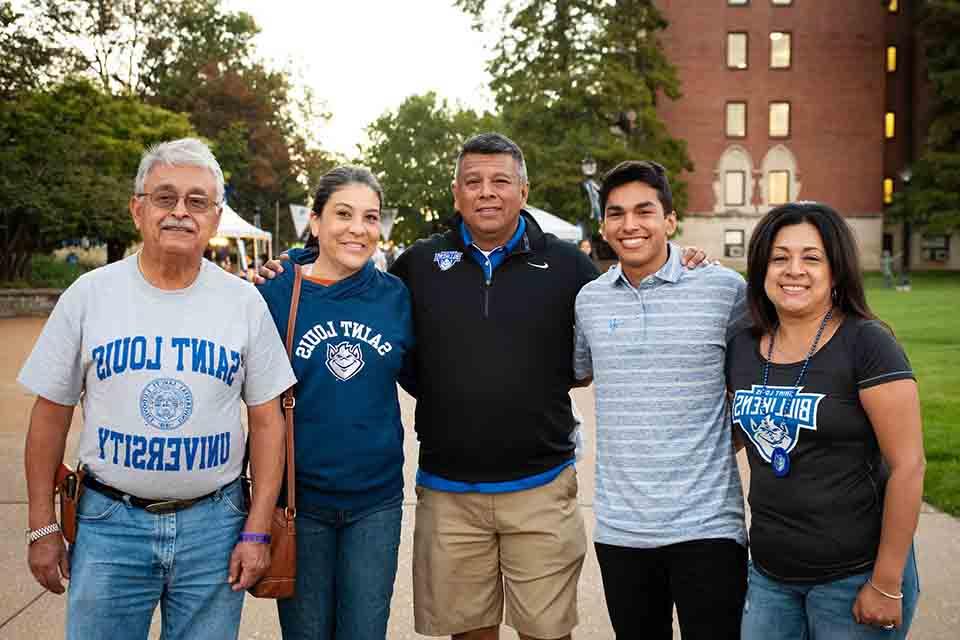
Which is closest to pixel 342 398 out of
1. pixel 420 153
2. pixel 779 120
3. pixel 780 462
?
pixel 780 462

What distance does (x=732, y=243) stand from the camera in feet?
148

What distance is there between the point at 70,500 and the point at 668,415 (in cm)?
207

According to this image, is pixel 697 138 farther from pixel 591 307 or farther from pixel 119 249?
pixel 591 307

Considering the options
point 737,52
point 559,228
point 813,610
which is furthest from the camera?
point 737,52

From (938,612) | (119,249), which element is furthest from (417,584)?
(119,249)

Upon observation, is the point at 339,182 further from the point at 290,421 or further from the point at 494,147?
the point at 290,421

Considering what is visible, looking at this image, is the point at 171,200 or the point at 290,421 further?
the point at 290,421

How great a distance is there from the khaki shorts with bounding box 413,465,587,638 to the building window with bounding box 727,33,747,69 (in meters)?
44.9

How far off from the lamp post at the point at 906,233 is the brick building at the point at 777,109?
112 cm

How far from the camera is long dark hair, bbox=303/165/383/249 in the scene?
135 inches

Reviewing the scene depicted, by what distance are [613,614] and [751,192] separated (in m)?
44.5

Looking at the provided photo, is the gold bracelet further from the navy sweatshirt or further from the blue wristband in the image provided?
the blue wristband

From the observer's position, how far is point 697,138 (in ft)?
145

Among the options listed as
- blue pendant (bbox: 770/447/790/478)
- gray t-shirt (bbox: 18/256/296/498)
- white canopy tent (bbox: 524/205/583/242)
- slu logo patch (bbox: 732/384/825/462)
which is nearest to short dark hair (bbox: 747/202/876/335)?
slu logo patch (bbox: 732/384/825/462)
